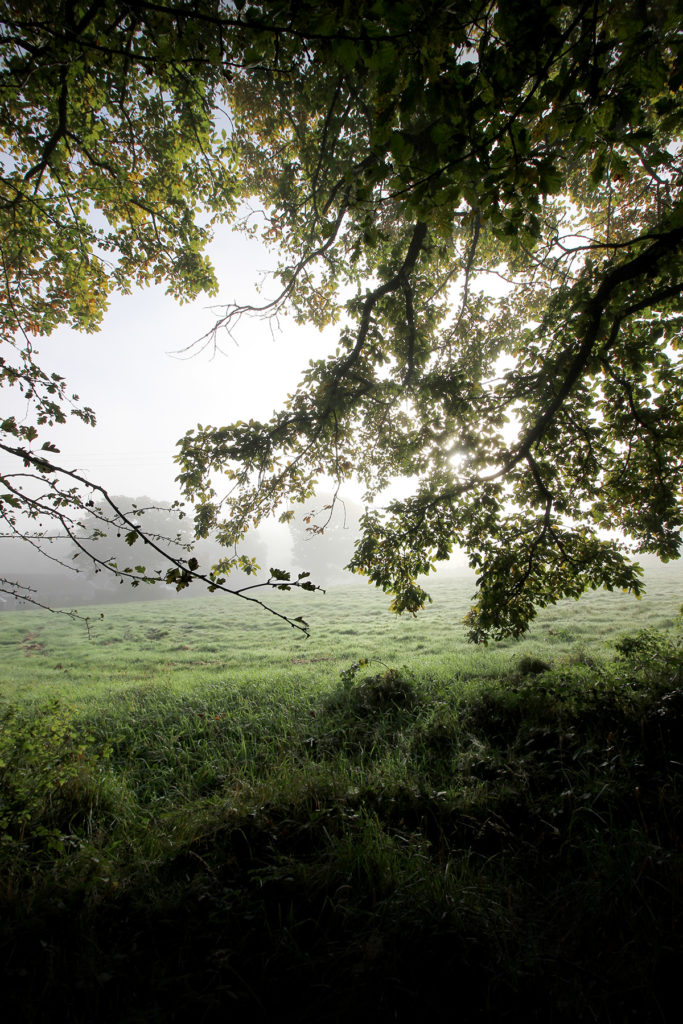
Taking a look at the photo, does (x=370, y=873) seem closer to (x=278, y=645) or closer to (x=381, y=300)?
(x=381, y=300)

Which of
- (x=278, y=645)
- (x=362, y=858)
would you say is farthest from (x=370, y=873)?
(x=278, y=645)

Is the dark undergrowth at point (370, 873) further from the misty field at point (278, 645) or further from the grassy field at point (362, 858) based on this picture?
the misty field at point (278, 645)

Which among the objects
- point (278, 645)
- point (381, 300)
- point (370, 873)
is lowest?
point (278, 645)

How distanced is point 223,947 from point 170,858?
95 centimetres

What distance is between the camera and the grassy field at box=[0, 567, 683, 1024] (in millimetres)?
2045

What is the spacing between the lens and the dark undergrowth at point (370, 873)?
203cm

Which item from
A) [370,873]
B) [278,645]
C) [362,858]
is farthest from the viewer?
[278,645]

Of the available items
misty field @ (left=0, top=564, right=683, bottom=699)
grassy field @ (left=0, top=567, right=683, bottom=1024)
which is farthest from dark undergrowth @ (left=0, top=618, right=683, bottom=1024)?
misty field @ (left=0, top=564, right=683, bottom=699)

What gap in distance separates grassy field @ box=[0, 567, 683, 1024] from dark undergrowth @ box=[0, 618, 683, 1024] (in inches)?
0.6

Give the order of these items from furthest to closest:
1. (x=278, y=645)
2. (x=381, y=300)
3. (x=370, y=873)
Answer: (x=278, y=645), (x=381, y=300), (x=370, y=873)

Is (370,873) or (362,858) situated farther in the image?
(362,858)

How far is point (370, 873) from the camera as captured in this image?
2.75 m

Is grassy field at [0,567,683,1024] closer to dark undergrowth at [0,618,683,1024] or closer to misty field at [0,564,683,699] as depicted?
dark undergrowth at [0,618,683,1024]

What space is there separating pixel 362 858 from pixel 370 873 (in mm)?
125
